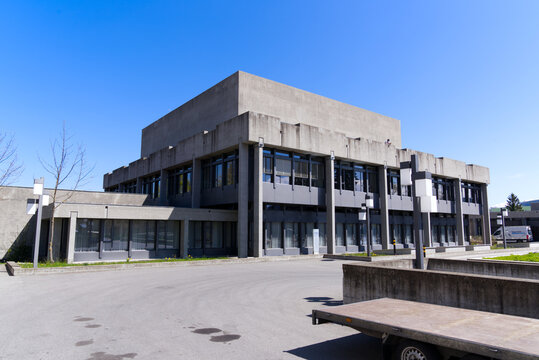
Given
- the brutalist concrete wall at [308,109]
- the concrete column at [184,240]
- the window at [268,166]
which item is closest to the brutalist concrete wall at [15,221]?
the concrete column at [184,240]

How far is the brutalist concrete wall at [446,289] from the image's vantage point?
6395mm

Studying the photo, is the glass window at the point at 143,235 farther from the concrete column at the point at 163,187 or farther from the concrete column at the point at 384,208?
the concrete column at the point at 384,208

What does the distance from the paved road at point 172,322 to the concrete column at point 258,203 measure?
484 inches

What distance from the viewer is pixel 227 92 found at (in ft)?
111

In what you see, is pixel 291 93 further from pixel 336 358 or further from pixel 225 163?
pixel 336 358

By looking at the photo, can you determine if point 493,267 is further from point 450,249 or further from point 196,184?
point 196,184

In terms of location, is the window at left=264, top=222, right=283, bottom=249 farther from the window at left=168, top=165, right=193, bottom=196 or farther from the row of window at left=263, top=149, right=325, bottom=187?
the window at left=168, top=165, right=193, bottom=196

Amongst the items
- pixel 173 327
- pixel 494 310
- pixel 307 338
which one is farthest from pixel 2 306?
pixel 494 310

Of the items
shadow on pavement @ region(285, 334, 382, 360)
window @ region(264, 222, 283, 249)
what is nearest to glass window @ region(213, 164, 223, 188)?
window @ region(264, 222, 283, 249)

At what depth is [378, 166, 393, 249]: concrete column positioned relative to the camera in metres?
36.4

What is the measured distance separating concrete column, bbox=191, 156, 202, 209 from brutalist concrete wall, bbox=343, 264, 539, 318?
82.4 ft

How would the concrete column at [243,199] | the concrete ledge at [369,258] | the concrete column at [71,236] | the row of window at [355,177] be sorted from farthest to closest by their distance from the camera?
1. the row of window at [355,177]
2. the concrete column at [243,199]
3. the concrete ledge at [369,258]
4. the concrete column at [71,236]

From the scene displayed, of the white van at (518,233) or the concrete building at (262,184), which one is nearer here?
the concrete building at (262,184)

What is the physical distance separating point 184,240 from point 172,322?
20102 mm
